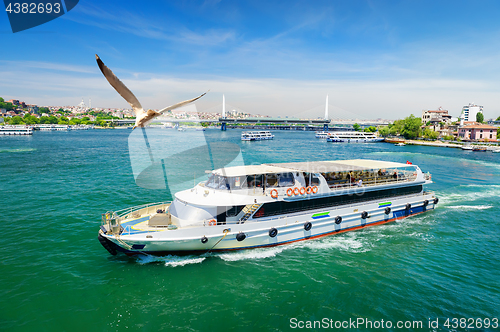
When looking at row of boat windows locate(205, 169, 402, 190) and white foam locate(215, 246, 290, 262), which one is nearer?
white foam locate(215, 246, 290, 262)

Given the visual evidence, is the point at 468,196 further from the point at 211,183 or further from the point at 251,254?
the point at 211,183

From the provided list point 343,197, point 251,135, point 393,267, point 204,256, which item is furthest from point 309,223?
point 251,135

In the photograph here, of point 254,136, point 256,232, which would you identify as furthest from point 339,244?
point 254,136

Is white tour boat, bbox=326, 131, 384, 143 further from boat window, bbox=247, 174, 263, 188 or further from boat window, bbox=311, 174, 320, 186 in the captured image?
boat window, bbox=247, 174, 263, 188

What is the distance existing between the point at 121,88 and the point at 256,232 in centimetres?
932

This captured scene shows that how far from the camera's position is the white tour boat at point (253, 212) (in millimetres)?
13648

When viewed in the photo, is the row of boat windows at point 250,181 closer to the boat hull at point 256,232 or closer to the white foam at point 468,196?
the boat hull at point 256,232

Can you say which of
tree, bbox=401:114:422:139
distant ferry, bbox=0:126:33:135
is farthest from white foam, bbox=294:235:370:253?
distant ferry, bbox=0:126:33:135

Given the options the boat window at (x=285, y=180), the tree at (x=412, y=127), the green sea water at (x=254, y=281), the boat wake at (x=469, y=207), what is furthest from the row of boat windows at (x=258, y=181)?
the tree at (x=412, y=127)

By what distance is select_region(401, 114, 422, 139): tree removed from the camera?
105 metres

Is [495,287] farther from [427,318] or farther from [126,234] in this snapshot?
[126,234]

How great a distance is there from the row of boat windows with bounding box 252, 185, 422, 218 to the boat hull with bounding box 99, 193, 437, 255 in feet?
0.97

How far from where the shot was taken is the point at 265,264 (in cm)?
1383

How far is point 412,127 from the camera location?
10462 cm
